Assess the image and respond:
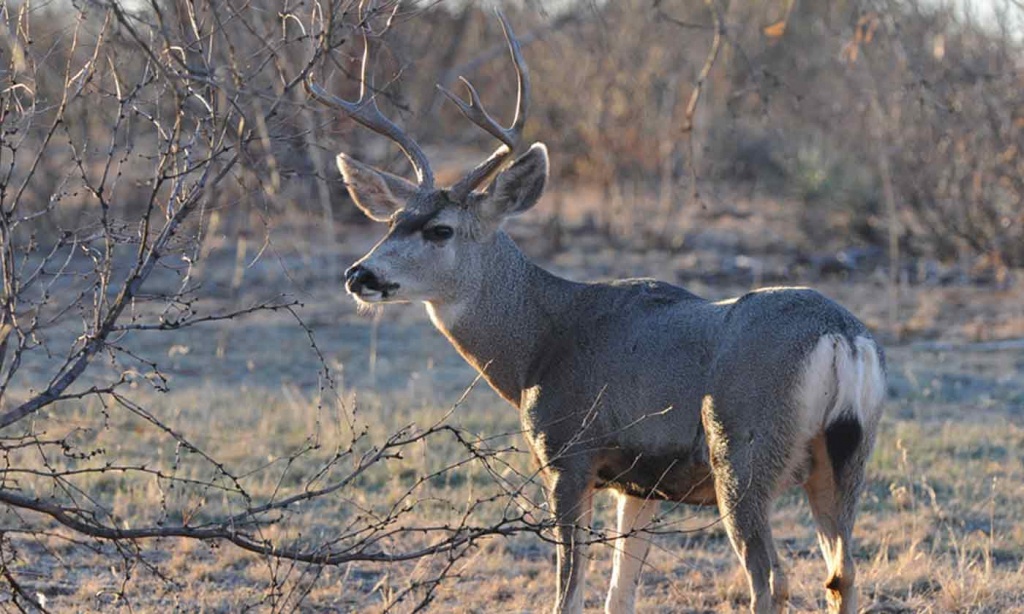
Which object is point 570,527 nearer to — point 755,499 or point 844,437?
point 755,499

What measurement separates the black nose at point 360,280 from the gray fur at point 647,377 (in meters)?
0.05

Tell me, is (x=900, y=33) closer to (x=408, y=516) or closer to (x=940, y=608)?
(x=940, y=608)

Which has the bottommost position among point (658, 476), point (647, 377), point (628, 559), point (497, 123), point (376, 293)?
point (628, 559)

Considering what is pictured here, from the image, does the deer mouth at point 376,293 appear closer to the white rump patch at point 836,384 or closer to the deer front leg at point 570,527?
the deer front leg at point 570,527

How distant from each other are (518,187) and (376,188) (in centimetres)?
80

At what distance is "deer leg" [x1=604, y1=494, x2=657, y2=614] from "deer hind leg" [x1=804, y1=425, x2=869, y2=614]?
925 mm

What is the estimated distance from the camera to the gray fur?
526 cm

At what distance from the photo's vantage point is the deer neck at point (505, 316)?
6457 mm

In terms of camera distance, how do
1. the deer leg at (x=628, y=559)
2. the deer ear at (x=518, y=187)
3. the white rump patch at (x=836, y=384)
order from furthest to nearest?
the deer ear at (x=518, y=187) → the deer leg at (x=628, y=559) → the white rump patch at (x=836, y=384)

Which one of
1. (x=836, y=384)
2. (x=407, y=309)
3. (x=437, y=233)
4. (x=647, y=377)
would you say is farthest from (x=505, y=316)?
(x=407, y=309)

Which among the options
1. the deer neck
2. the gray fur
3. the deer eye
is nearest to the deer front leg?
the gray fur

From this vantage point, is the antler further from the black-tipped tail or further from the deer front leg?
the black-tipped tail

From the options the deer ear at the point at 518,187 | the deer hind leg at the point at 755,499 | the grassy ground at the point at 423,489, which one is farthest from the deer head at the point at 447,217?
the deer hind leg at the point at 755,499

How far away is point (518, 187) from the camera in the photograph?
21.6 ft
